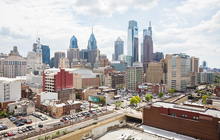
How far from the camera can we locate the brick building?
89.8ft

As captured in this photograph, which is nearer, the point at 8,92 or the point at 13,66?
the point at 8,92

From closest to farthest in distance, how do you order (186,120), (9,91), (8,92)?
(186,120) < (8,92) < (9,91)

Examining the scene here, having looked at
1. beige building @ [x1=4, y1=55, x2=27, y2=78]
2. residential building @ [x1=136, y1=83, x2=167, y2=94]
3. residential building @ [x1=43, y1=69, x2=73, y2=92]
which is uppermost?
beige building @ [x1=4, y1=55, x2=27, y2=78]

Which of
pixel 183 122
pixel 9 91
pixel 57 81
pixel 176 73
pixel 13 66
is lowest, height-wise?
pixel 183 122

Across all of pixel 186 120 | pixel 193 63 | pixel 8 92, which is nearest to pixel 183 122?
pixel 186 120

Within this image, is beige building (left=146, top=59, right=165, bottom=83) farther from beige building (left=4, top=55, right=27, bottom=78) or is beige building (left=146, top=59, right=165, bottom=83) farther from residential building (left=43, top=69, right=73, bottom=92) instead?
beige building (left=4, top=55, right=27, bottom=78)

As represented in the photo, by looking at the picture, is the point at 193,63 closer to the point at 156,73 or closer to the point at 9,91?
the point at 156,73

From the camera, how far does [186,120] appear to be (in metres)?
29.5

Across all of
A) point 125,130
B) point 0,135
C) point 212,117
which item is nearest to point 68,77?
point 0,135

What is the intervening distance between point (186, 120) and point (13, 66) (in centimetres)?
16147

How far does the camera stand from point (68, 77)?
75.1 m

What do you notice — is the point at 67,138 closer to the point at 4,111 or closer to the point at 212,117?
the point at 212,117

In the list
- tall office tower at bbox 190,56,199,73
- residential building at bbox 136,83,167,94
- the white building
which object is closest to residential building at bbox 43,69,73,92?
the white building

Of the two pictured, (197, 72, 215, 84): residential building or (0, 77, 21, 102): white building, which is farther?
(197, 72, 215, 84): residential building
